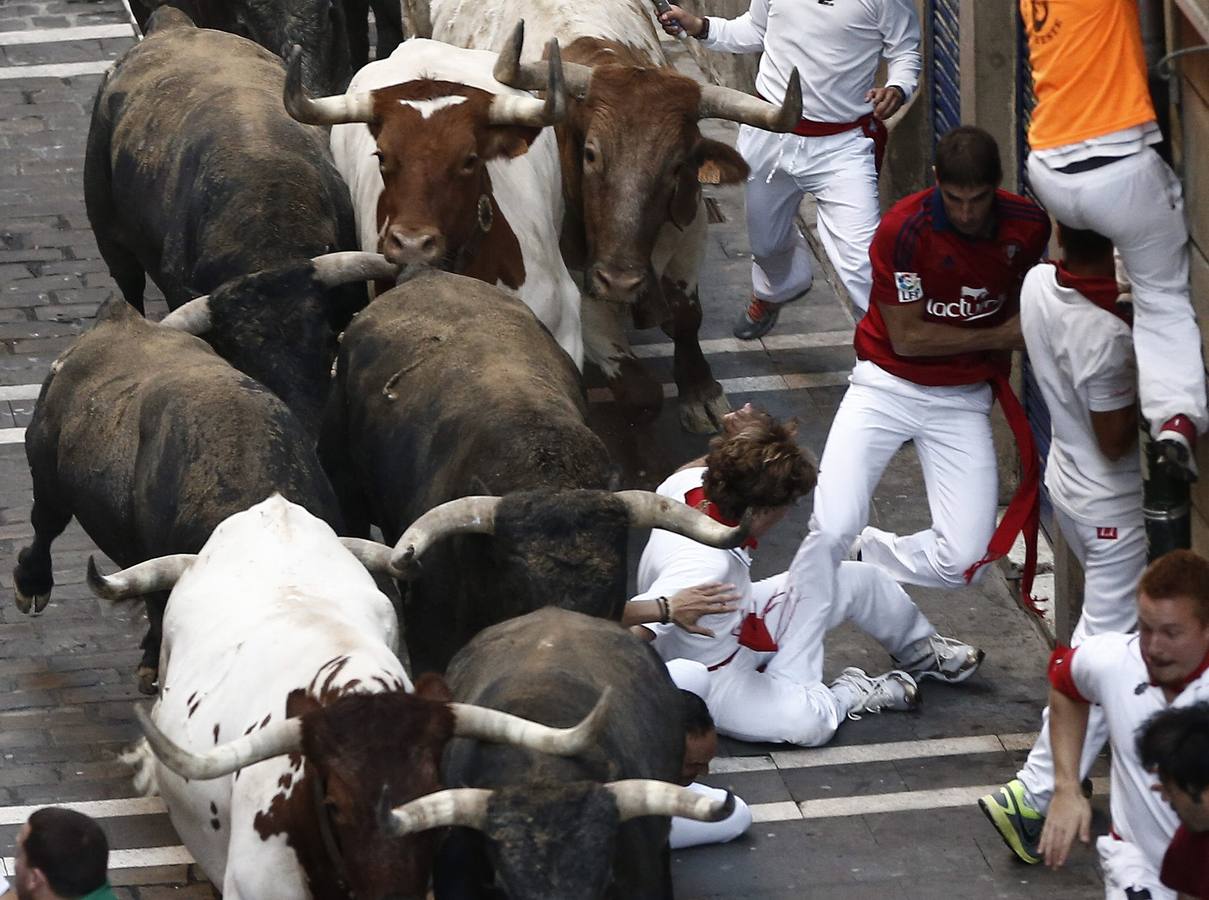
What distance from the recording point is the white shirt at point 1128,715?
676 cm

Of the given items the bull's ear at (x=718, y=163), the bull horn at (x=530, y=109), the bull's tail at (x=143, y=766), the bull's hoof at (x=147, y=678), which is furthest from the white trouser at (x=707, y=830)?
the bull's ear at (x=718, y=163)

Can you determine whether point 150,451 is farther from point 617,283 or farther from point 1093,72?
point 1093,72

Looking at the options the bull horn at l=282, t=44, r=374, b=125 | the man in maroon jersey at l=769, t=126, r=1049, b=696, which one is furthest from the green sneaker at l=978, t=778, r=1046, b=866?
the bull horn at l=282, t=44, r=374, b=125

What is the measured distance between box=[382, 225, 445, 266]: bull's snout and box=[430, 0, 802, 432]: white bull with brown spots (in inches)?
39.7

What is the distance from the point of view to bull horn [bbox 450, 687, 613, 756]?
6254 mm

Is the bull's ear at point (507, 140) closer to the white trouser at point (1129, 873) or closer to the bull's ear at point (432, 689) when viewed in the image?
the bull's ear at point (432, 689)

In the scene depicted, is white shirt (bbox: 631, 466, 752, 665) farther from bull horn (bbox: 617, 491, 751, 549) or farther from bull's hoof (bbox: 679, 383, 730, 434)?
bull's hoof (bbox: 679, 383, 730, 434)

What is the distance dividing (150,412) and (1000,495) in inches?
173

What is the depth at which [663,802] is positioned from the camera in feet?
20.4

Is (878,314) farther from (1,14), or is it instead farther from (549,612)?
(1,14)

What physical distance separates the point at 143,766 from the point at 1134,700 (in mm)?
3685

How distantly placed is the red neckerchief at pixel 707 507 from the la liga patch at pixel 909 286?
110 centimetres

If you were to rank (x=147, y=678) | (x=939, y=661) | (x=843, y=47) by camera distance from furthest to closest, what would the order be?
1. (x=843, y=47)
2. (x=939, y=661)
3. (x=147, y=678)

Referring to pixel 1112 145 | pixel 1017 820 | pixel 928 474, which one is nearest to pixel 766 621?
pixel 928 474
